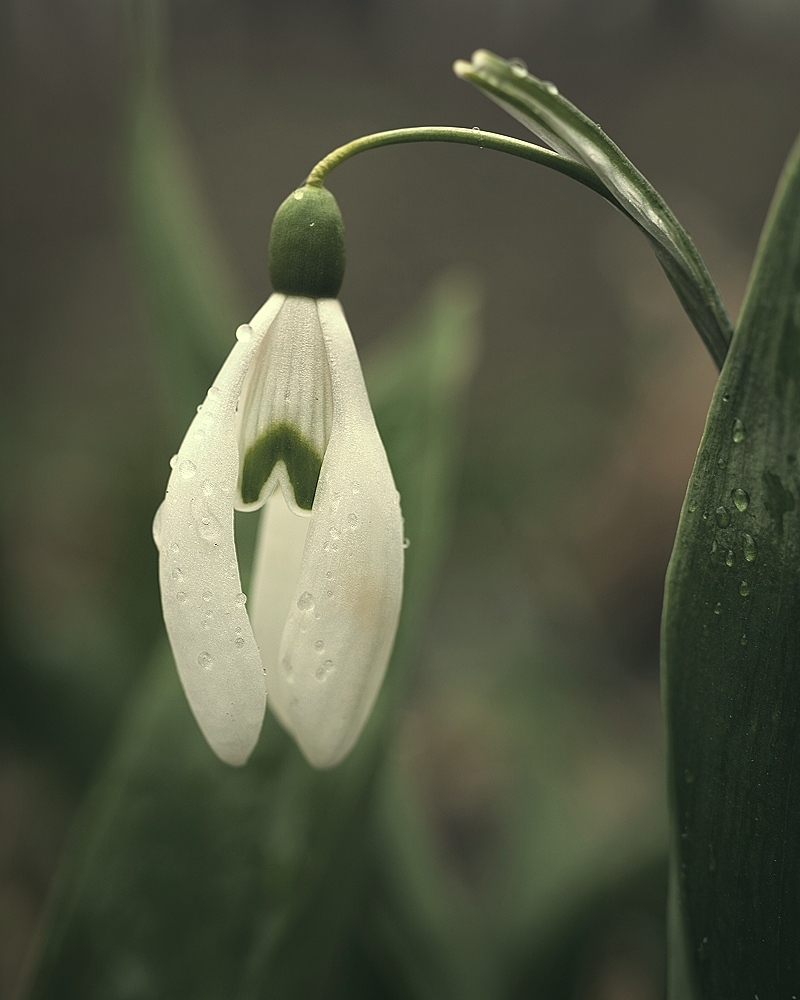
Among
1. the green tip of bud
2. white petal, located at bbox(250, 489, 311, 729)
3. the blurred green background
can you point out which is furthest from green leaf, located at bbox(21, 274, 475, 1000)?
the green tip of bud

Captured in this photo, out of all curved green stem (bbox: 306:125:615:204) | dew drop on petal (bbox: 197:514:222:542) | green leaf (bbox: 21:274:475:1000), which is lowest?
green leaf (bbox: 21:274:475:1000)

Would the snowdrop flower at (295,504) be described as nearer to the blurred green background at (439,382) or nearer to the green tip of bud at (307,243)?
the green tip of bud at (307,243)

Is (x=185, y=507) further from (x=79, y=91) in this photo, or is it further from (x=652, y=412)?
(x=79, y=91)

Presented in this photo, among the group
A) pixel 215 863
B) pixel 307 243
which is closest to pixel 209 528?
pixel 307 243

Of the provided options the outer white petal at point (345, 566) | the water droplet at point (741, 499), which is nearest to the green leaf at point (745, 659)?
the water droplet at point (741, 499)

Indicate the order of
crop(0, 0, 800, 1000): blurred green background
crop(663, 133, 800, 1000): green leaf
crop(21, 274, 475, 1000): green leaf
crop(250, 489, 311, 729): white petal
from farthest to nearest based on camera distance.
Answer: crop(0, 0, 800, 1000): blurred green background < crop(21, 274, 475, 1000): green leaf < crop(250, 489, 311, 729): white petal < crop(663, 133, 800, 1000): green leaf

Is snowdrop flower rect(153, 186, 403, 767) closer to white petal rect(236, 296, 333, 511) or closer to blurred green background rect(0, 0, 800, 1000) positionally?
white petal rect(236, 296, 333, 511)

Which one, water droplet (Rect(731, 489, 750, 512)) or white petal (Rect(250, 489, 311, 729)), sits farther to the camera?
white petal (Rect(250, 489, 311, 729))
